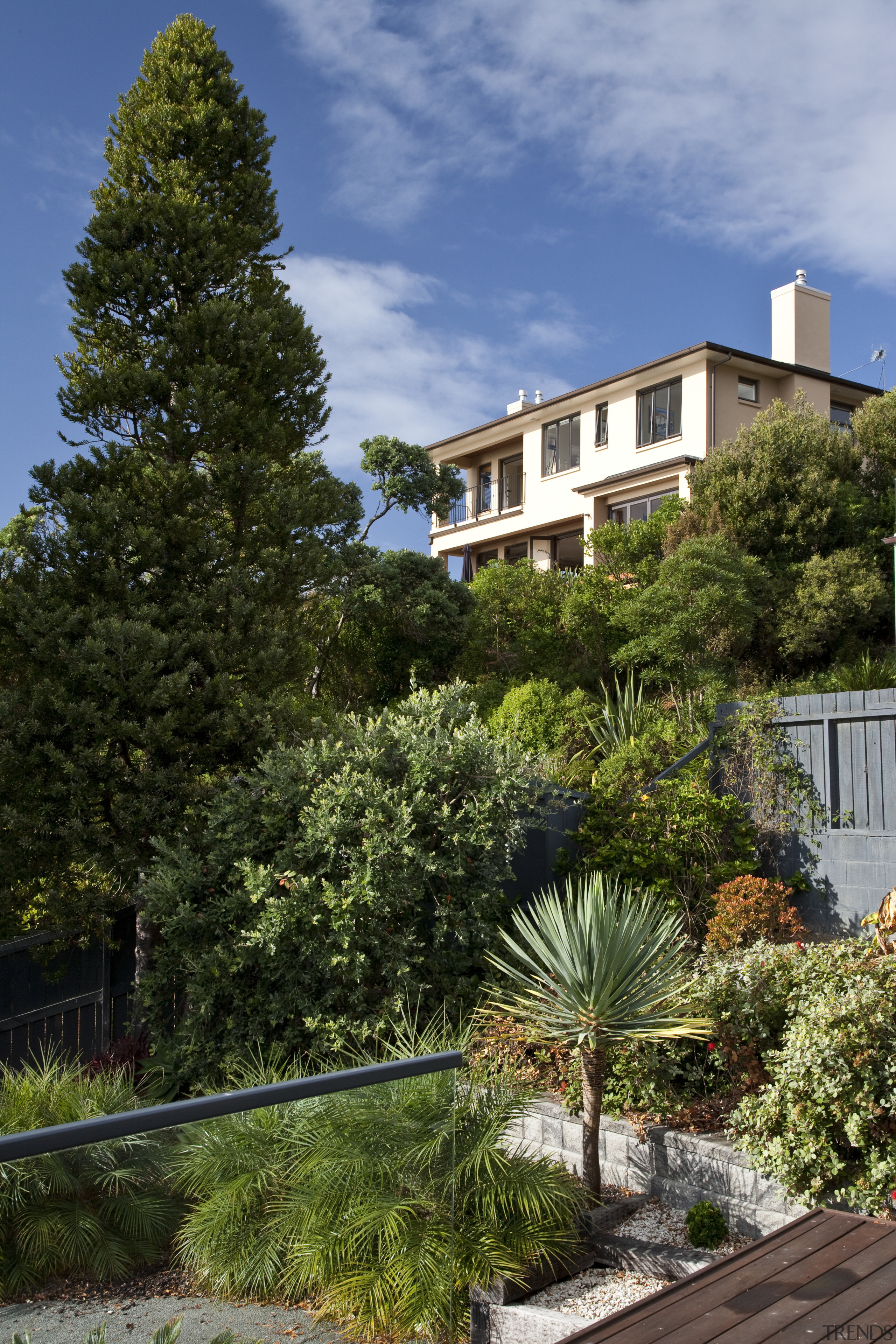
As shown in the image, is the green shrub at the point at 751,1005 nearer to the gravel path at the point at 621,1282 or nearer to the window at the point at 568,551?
the gravel path at the point at 621,1282

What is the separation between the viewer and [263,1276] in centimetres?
256

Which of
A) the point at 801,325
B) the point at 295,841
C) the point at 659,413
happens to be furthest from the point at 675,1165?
the point at 801,325

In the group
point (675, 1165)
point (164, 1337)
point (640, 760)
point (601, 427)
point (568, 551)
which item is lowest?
point (675, 1165)

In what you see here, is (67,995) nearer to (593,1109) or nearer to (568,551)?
(593,1109)

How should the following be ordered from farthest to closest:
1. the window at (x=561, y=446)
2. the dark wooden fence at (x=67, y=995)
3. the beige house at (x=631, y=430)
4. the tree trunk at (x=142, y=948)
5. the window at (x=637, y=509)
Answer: the window at (x=561, y=446) → the window at (x=637, y=509) → the beige house at (x=631, y=430) → the dark wooden fence at (x=67, y=995) → the tree trunk at (x=142, y=948)

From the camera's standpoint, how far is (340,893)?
6316mm

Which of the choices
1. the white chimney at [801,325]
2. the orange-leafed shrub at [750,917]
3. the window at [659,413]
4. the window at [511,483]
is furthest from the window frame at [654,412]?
the orange-leafed shrub at [750,917]

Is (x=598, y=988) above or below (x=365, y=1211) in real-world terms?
above

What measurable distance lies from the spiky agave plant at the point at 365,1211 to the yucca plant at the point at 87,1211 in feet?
0.28

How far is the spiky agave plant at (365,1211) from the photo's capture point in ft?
8.28

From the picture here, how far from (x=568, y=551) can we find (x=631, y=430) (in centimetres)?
498

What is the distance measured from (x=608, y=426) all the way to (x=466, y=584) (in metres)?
8.73

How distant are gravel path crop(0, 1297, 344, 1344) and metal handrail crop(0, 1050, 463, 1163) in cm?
34

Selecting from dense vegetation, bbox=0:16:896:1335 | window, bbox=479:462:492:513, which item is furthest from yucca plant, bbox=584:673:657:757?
window, bbox=479:462:492:513
